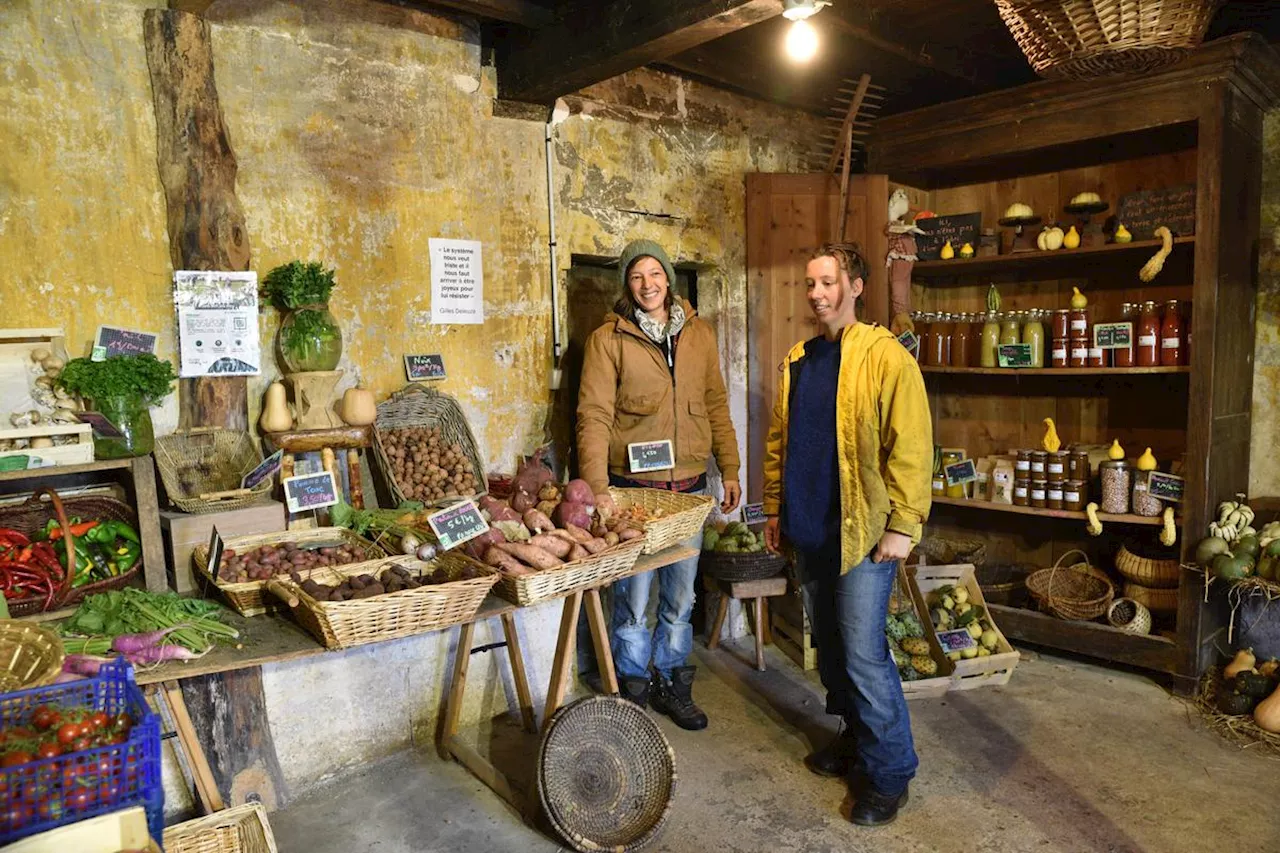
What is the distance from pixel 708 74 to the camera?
418 centimetres

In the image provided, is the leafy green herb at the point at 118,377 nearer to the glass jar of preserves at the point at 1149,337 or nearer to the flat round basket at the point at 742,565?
the flat round basket at the point at 742,565

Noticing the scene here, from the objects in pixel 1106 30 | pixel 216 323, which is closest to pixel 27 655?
pixel 216 323

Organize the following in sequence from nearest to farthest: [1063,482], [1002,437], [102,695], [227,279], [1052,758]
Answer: [102,695], [227,279], [1052,758], [1063,482], [1002,437]

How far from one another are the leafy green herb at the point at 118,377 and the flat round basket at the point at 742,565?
7.89ft

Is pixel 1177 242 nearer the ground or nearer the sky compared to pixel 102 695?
nearer the sky

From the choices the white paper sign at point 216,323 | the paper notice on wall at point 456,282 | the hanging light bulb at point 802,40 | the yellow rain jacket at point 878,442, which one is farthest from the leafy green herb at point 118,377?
Answer: the hanging light bulb at point 802,40

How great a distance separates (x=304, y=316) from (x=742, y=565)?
86.3 inches

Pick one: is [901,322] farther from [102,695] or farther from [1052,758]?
[102,695]

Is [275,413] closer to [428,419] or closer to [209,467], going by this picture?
[209,467]

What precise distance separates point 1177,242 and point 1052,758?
89.8 inches

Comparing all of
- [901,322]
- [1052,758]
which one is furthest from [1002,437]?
[1052,758]

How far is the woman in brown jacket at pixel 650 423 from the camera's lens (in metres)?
3.45

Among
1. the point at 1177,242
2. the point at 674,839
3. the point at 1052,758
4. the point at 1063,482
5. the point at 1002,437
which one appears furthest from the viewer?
the point at 1002,437

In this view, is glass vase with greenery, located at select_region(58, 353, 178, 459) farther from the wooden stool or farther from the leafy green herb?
the wooden stool
